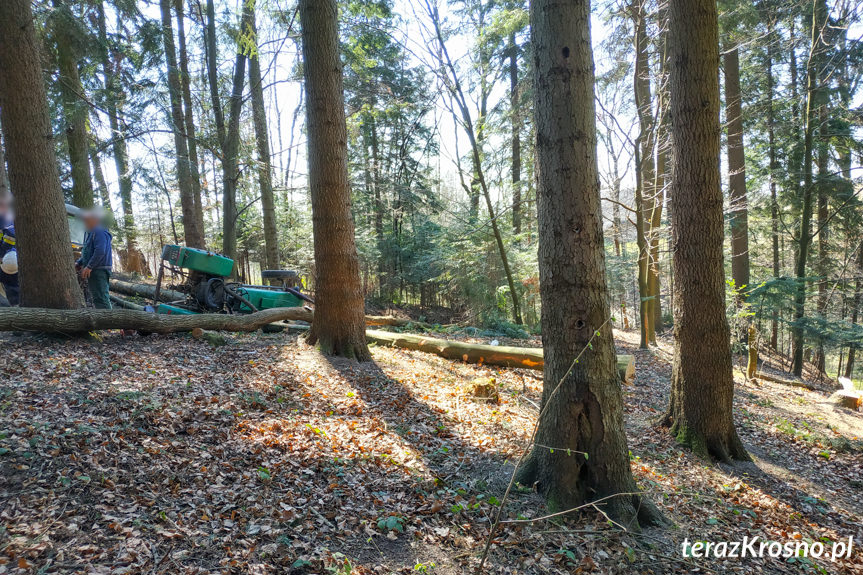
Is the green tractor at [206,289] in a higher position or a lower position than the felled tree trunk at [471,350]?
higher

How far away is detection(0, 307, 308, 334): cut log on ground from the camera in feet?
17.6

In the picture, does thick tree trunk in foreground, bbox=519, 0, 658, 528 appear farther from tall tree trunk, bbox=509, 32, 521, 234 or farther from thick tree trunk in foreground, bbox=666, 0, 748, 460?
tall tree trunk, bbox=509, 32, 521, 234

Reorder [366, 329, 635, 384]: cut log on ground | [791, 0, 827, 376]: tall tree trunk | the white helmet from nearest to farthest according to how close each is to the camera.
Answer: the white helmet < [366, 329, 635, 384]: cut log on ground < [791, 0, 827, 376]: tall tree trunk

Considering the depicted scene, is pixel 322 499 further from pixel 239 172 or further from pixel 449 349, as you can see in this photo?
pixel 239 172

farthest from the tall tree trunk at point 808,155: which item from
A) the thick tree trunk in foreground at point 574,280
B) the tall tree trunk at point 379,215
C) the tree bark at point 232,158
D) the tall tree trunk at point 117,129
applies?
the tall tree trunk at point 117,129

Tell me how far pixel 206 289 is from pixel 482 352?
5363mm

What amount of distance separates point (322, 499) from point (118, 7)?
11.2 metres

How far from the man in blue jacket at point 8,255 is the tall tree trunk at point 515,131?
11796mm

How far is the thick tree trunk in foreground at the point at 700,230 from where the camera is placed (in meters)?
4.88

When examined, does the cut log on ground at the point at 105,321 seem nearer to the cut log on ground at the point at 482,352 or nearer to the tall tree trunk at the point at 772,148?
the cut log on ground at the point at 482,352

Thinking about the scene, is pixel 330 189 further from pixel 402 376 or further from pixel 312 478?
pixel 312 478

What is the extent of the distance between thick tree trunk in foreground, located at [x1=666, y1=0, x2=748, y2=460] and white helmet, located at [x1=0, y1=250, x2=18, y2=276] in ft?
31.6

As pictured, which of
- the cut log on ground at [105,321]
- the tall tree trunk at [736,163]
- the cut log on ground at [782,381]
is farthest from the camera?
the tall tree trunk at [736,163]

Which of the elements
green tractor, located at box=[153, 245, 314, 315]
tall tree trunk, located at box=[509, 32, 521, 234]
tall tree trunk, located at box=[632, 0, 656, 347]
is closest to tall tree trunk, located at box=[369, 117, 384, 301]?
tall tree trunk, located at box=[509, 32, 521, 234]
